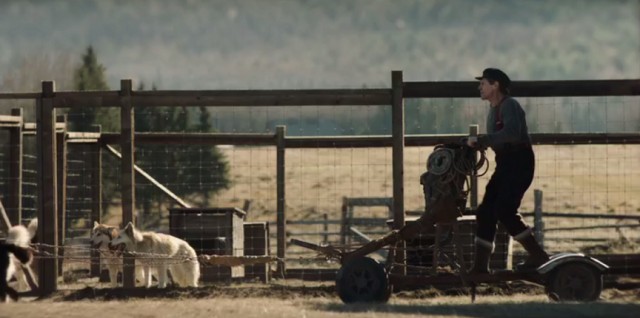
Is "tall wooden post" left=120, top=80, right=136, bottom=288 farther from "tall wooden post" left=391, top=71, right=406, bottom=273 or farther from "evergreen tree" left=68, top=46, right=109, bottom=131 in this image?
"evergreen tree" left=68, top=46, right=109, bottom=131

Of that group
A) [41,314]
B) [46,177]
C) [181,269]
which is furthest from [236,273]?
[41,314]

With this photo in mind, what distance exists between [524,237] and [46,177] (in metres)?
5.65

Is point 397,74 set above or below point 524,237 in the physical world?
above

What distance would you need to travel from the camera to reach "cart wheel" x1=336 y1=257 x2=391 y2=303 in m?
10.9

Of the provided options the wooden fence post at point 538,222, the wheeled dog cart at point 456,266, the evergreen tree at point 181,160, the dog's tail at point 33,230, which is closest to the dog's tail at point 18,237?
the dog's tail at point 33,230

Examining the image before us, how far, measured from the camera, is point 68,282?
638 inches

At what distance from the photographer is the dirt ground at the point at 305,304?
32.4 feet

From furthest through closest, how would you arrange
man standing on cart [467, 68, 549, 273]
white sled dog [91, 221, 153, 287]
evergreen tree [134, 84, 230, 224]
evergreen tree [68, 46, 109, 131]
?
1. evergreen tree [68, 46, 109, 131]
2. evergreen tree [134, 84, 230, 224]
3. white sled dog [91, 221, 153, 287]
4. man standing on cart [467, 68, 549, 273]

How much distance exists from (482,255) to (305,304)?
1.61 m

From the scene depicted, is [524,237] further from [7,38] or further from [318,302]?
[7,38]

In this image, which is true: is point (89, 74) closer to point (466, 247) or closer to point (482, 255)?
point (466, 247)

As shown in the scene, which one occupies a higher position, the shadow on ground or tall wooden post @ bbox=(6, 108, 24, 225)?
tall wooden post @ bbox=(6, 108, 24, 225)

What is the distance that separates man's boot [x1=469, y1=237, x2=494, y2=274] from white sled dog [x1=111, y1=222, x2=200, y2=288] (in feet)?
13.2

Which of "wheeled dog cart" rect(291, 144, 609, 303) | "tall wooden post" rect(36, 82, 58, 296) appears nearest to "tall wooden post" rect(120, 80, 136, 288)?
"tall wooden post" rect(36, 82, 58, 296)
